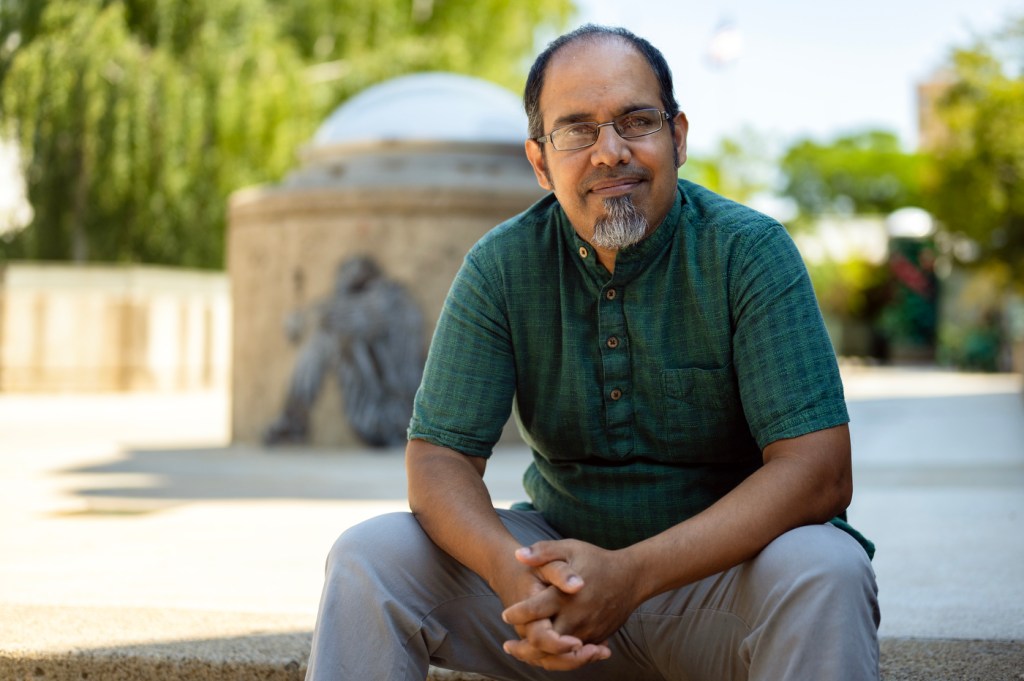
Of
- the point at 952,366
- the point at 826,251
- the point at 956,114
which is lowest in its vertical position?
the point at 952,366

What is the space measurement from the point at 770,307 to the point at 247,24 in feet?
53.8

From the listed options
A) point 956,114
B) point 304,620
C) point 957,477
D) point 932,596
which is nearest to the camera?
point 304,620

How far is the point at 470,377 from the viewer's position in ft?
7.60

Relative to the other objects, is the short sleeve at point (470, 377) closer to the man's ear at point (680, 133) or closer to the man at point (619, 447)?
the man at point (619, 447)

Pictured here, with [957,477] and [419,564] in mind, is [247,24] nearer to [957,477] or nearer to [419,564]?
[957,477]

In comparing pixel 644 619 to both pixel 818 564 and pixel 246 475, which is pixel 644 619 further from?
→ pixel 246 475

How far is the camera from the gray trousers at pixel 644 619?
1.84m

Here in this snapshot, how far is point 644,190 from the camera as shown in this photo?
231 cm

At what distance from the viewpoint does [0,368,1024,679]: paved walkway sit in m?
2.87

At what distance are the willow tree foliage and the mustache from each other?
1525 cm

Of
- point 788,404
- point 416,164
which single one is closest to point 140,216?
point 416,164

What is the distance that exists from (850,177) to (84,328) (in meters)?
62.1

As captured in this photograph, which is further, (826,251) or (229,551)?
(826,251)

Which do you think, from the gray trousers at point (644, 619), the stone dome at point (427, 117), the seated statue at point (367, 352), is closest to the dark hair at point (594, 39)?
the gray trousers at point (644, 619)
